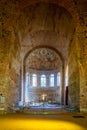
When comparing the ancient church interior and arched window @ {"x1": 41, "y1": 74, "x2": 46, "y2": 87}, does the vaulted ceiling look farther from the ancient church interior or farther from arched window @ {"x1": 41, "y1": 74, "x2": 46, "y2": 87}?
arched window @ {"x1": 41, "y1": 74, "x2": 46, "y2": 87}

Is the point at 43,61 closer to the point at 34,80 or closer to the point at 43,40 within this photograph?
the point at 34,80

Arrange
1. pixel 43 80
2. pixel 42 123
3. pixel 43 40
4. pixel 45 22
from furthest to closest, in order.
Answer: pixel 43 80, pixel 43 40, pixel 45 22, pixel 42 123

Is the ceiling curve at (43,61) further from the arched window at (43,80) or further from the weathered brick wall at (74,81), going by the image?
the weathered brick wall at (74,81)

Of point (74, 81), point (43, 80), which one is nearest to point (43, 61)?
point (43, 80)

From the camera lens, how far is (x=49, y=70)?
1473 inches

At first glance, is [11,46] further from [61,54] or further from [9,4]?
[61,54]

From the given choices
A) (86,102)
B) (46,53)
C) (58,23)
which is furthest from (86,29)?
(46,53)

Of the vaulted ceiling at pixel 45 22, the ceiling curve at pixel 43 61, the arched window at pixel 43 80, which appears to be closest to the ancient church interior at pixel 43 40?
the vaulted ceiling at pixel 45 22

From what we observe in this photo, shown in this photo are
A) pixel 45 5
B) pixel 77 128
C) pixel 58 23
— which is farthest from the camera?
pixel 58 23

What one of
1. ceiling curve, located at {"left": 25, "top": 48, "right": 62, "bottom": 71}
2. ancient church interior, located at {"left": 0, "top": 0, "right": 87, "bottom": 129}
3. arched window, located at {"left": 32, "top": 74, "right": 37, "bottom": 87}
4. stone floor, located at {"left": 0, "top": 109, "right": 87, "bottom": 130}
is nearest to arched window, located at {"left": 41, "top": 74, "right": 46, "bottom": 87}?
arched window, located at {"left": 32, "top": 74, "right": 37, "bottom": 87}

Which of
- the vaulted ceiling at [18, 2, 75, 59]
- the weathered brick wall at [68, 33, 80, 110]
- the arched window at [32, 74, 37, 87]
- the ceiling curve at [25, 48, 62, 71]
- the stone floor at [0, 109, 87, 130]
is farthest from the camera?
the arched window at [32, 74, 37, 87]

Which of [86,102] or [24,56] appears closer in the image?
[86,102]

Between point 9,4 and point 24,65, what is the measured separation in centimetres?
1562

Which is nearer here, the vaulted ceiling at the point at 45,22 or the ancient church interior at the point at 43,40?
the ancient church interior at the point at 43,40
